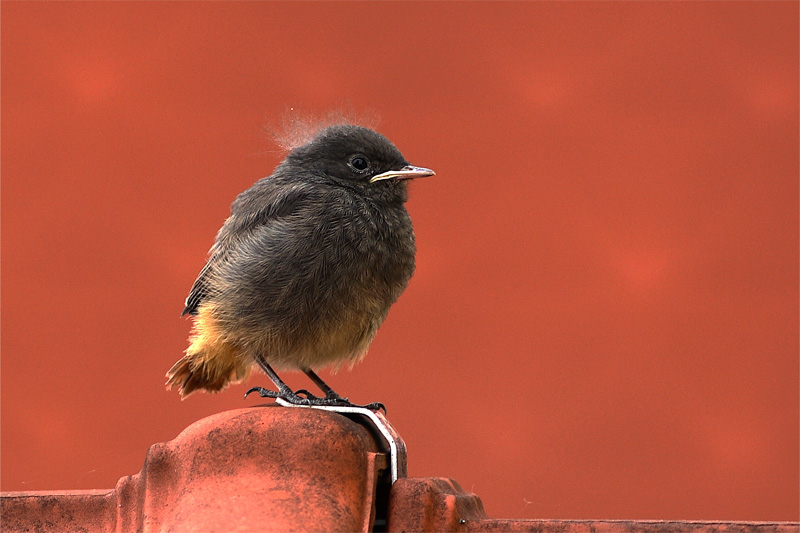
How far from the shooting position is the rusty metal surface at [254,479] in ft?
7.98

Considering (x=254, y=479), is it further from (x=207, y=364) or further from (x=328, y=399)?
(x=207, y=364)

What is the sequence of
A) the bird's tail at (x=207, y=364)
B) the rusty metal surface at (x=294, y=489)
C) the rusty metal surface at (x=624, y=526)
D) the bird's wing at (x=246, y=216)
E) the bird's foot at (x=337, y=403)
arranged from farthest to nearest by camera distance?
1. the bird's tail at (x=207, y=364)
2. the bird's wing at (x=246, y=216)
3. the bird's foot at (x=337, y=403)
4. the rusty metal surface at (x=294, y=489)
5. the rusty metal surface at (x=624, y=526)

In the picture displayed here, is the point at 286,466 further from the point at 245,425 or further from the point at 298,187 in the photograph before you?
the point at 298,187

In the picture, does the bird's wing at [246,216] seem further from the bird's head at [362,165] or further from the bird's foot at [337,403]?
the bird's foot at [337,403]

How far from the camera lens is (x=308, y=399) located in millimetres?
3732

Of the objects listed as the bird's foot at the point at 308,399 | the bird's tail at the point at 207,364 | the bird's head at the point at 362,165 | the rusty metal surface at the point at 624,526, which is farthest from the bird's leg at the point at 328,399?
the rusty metal surface at the point at 624,526

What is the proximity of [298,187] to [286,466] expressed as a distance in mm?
1636

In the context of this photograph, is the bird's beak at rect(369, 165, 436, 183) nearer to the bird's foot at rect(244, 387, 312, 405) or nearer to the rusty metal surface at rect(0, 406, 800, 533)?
the bird's foot at rect(244, 387, 312, 405)

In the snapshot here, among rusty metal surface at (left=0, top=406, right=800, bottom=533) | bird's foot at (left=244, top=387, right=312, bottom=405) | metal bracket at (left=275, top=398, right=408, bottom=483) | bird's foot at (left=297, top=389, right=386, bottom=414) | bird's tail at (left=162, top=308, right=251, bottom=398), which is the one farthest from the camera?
bird's tail at (left=162, top=308, right=251, bottom=398)

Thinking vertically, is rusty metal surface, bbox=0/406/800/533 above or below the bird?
below

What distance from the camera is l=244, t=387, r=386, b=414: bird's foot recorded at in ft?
11.7

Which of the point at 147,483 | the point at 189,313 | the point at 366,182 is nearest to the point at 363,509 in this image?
the point at 147,483

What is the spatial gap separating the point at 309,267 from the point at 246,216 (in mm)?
548

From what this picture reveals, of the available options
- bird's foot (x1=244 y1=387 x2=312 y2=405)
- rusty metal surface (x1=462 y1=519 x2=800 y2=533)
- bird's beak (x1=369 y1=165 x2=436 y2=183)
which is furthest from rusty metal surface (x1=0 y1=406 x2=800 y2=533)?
bird's beak (x1=369 y1=165 x2=436 y2=183)
